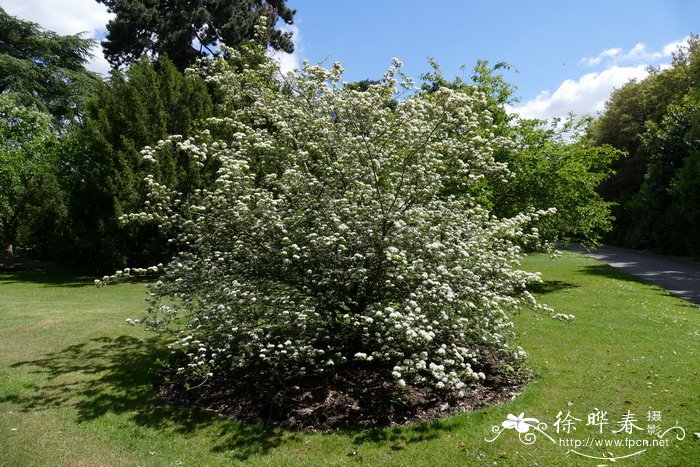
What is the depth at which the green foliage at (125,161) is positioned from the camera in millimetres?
16969

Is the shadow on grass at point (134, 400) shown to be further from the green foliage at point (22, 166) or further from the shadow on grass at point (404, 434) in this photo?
the green foliage at point (22, 166)

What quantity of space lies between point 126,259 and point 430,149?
14.5 metres

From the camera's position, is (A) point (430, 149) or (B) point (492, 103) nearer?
(A) point (430, 149)

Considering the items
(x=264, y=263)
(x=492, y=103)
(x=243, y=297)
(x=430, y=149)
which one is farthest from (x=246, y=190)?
(x=492, y=103)

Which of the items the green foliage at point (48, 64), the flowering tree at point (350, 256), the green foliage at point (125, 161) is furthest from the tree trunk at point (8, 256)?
the flowering tree at point (350, 256)

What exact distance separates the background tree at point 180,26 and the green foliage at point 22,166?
6.66m

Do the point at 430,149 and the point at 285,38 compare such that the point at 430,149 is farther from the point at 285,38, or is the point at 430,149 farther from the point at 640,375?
the point at 285,38

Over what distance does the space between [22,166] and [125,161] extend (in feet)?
18.7

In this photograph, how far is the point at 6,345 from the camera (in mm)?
8602

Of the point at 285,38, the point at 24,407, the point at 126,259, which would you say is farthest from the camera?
the point at 285,38

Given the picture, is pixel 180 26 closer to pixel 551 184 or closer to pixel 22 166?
pixel 22 166

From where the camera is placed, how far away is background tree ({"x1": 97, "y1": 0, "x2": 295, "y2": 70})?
24672mm

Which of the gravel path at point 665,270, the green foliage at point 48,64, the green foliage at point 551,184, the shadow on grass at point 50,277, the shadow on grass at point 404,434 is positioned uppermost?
the green foliage at point 48,64

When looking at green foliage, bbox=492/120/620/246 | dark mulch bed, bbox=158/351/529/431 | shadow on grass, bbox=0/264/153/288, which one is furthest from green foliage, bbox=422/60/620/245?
shadow on grass, bbox=0/264/153/288
